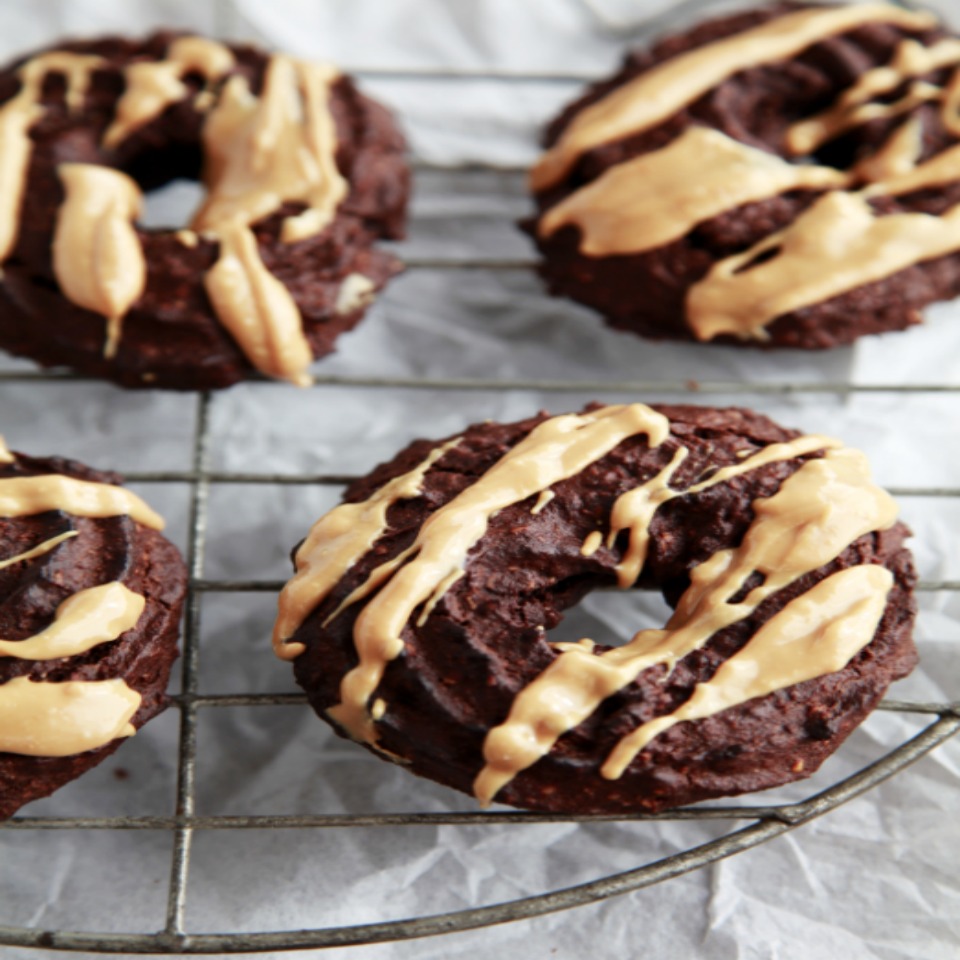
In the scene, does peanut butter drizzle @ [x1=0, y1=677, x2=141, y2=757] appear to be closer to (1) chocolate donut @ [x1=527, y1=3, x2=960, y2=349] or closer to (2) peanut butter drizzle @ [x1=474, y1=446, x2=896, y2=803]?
(2) peanut butter drizzle @ [x1=474, y1=446, x2=896, y2=803]

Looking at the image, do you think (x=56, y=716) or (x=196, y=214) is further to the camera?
(x=196, y=214)

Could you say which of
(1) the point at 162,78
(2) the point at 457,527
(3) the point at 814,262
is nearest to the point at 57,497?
(2) the point at 457,527

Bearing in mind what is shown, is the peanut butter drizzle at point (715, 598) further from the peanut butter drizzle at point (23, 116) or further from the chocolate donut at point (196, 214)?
the peanut butter drizzle at point (23, 116)

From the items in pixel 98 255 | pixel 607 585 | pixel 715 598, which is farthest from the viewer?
pixel 98 255

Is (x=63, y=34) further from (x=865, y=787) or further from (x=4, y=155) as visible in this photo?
(x=865, y=787)

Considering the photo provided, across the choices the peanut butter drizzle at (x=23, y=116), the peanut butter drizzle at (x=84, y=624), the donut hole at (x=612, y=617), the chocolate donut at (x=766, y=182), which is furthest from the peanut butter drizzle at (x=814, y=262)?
the peanut butter drizzle at (x=23, y=116)

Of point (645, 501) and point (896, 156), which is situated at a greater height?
point (896, 156)

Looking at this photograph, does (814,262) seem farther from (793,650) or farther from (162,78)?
(162,78)
